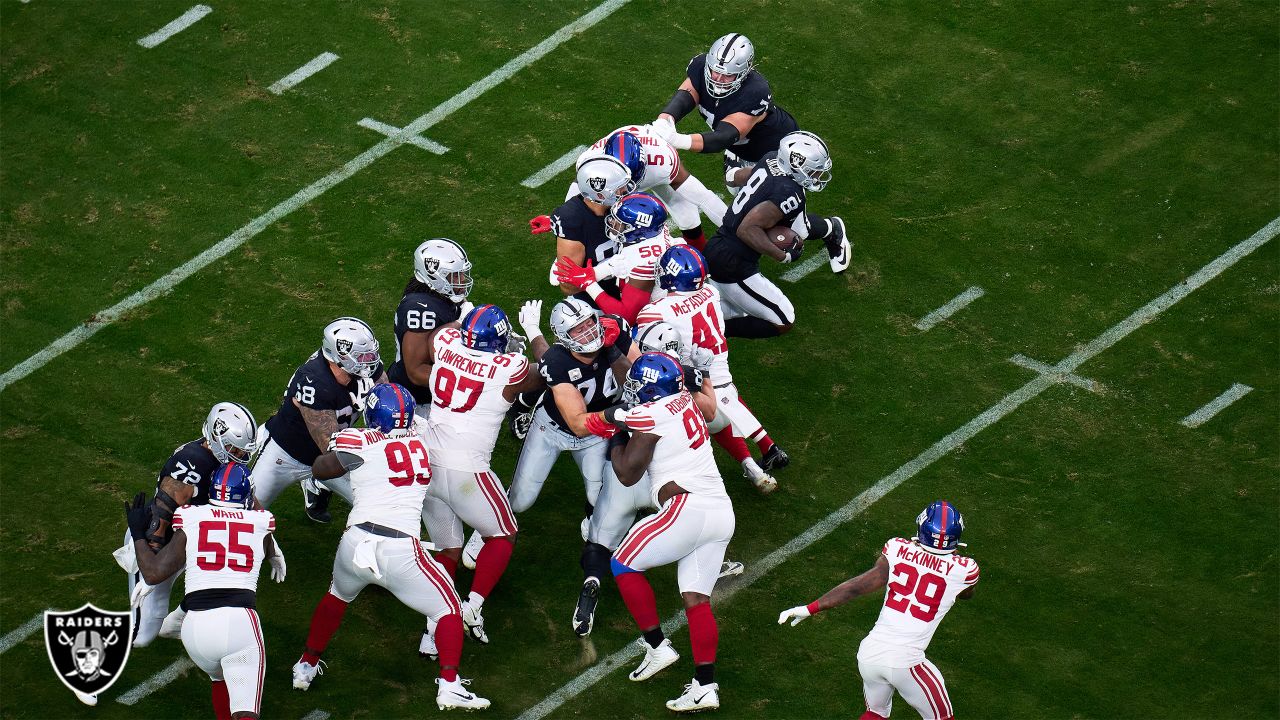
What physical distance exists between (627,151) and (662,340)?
1804mm

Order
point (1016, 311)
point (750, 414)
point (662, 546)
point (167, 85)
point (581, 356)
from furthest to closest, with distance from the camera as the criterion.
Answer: point (167, 85)
point (1016, 311)
point (750, 414)
point (581, 356)
point (662, 546)

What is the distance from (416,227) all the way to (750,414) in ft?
10.6

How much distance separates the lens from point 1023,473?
365 inches

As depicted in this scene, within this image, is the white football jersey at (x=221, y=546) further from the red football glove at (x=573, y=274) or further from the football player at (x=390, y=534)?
the red football glove at (x=573, y=274)

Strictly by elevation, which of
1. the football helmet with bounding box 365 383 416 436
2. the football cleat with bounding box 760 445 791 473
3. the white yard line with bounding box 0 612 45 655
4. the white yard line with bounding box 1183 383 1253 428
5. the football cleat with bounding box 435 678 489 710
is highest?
the football helmet with bounding box 365 383 416 436

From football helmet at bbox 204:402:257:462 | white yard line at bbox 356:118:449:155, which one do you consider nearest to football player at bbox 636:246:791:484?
football helmet at bbox 204:402:257:462

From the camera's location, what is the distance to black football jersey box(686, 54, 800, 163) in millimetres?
10547

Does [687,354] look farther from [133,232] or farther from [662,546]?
[133,232]

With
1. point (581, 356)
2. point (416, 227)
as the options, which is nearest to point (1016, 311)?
point (581, 356)

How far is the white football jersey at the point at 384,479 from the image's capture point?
25.5 feet

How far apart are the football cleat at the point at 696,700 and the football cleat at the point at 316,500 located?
8.29ft

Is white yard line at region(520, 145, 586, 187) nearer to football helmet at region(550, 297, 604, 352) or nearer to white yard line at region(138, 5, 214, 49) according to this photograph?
football helmet at region(550, 297, 604, 352)

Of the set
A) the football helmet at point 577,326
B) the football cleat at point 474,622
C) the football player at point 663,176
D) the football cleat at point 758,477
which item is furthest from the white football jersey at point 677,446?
the football player at point 663,176

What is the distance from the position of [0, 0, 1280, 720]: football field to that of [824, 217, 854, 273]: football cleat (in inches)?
7.0
